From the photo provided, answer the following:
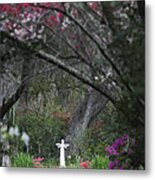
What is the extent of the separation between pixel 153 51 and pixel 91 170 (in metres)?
0.83

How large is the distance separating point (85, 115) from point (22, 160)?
496 mm

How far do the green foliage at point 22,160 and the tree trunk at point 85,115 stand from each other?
27cm

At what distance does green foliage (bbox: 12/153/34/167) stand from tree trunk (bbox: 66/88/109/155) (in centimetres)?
27

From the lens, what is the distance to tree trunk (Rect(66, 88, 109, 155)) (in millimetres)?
3764

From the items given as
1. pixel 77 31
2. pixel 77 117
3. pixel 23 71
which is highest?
pixel 77 31

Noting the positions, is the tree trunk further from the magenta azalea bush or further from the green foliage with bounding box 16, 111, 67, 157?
the magenta azalea bush

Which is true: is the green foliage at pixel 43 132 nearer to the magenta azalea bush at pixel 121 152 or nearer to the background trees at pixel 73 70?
the background trees at pixel 73 70

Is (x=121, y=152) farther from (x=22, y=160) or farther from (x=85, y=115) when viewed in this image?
(x=22, y=160)

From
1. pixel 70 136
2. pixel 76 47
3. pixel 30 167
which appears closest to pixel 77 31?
pixel 76 47

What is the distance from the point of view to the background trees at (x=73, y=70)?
12.1ft

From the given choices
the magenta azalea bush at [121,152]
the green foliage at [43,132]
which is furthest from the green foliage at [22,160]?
the magenta azalea bush at [121,152]

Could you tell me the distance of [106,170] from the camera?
375cm

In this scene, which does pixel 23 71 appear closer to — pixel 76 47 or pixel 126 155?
pixel 76 47

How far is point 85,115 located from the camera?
3768 mm
